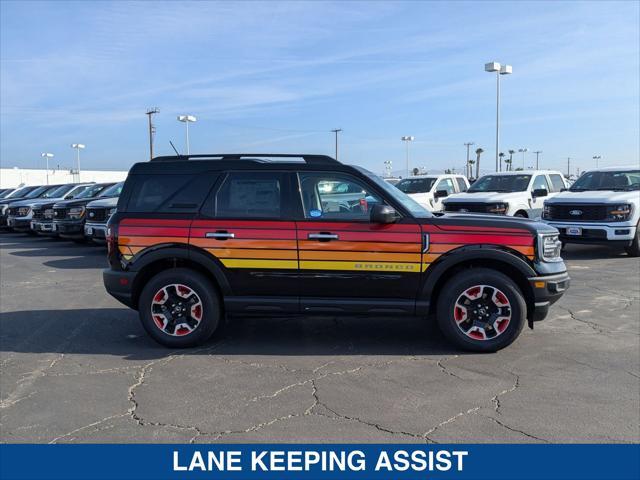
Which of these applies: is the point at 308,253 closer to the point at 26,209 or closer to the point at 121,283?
the point at 121,283

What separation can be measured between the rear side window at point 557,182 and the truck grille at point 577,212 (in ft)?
9.62

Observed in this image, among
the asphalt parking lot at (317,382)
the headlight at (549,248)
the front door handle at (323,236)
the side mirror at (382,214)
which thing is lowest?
the asphalt parking lot at (317,382)

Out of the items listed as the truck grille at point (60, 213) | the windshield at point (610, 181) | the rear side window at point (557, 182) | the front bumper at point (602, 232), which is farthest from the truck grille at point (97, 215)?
Answer: the rear side window at point (557, 182)

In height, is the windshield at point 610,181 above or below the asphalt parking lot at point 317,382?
above

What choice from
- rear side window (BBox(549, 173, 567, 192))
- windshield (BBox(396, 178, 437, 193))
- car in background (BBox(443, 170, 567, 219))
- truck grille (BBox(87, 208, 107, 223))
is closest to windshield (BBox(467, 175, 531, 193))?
car in background (BBox(443, 170, 567, 219))

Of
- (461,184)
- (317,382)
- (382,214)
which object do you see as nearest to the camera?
(317,382)

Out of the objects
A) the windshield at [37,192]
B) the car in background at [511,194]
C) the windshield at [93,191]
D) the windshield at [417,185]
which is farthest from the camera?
the windshield at [37,192]

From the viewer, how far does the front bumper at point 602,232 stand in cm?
1132

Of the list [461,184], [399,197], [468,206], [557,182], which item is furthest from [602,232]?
[399,197]

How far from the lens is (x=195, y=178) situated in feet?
18.6

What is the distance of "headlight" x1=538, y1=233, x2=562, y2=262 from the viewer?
17.6ft

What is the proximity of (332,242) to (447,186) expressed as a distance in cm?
1117

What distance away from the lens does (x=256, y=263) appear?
5484mm

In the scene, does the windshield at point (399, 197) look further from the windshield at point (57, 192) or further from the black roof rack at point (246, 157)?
the windshield at point (57, 192)
